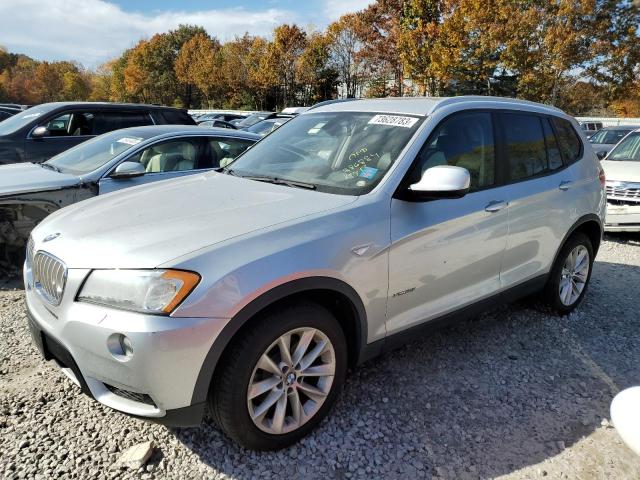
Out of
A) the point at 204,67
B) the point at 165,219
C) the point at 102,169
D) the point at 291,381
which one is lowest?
the point at 291,381

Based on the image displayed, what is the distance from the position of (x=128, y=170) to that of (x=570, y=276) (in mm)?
4266

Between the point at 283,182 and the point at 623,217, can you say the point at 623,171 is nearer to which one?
the point at 623,217

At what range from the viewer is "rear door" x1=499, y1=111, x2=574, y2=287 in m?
3.54

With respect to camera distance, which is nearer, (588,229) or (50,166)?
(588,229)

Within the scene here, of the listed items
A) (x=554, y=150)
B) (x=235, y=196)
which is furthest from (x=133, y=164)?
A: (x=554, y=150)

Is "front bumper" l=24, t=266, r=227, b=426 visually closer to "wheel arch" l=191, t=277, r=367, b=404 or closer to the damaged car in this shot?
"wheel arch" l=191, t=277, r=367, b=404

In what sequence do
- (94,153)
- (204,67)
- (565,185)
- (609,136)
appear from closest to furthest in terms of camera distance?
(565,185) → (94,153) → (609,136) → (204,67)

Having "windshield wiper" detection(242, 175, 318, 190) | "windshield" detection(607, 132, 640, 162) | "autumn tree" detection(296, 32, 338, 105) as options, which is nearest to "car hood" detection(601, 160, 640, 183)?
"windshield" detection(607, 132, 640, 162)

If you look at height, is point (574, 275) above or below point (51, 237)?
below

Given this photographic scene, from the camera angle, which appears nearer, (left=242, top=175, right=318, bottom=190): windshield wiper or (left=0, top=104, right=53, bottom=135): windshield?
(left=242, top=175, right=318, bottom=190): windshield wiper

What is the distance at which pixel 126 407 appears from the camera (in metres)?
2.17

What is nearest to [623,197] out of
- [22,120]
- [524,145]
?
[524,145]

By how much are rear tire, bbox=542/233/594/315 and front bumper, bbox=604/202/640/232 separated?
10.4ft

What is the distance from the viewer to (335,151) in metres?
3.20
